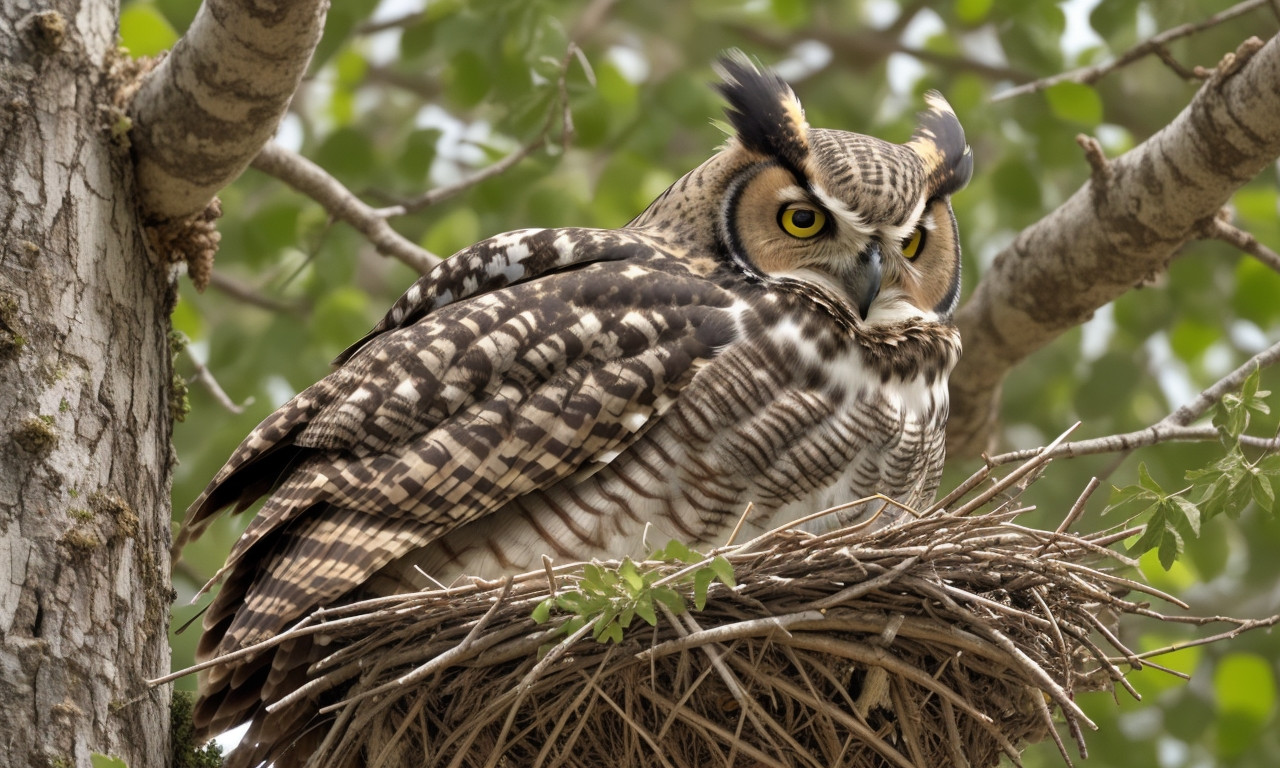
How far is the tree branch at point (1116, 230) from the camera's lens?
2.53 metres

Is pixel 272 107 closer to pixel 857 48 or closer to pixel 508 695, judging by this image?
pixel 508 695

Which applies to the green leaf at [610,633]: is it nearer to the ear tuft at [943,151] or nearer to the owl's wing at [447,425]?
the owl's wing at [447,425]

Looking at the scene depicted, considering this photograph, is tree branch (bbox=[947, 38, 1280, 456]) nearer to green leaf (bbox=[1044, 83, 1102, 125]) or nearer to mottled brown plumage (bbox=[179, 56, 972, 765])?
green leaf (bbox=[1044, 83, 1102, 125])

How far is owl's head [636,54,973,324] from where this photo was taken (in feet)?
7.61

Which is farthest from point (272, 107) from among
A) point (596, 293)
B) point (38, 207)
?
point (596, 293)

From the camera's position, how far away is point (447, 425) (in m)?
2.09

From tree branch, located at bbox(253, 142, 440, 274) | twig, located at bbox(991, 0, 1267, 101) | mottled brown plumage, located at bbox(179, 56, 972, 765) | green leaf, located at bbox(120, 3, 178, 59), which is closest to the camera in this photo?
mottled brown plumage, located at bbox(179, 56, 972, 765)

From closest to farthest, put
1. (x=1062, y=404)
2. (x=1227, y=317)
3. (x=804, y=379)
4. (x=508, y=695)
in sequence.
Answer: (x=508, y=695), (x=804, y=379), (x=1227, y=317), (x=1062, y=404)

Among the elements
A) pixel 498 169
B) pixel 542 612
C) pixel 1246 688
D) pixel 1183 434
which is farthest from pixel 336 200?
pixel 1246 688

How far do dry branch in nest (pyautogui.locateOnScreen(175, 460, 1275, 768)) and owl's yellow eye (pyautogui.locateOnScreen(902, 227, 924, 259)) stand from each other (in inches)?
23.5

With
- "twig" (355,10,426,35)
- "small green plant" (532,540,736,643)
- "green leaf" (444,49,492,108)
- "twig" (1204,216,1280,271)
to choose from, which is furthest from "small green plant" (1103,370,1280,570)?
"twig" (355,10,426,35)

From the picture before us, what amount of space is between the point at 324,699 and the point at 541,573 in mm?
493

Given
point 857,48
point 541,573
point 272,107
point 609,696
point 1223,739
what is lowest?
point 1223,739

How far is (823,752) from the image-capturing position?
195 cm
